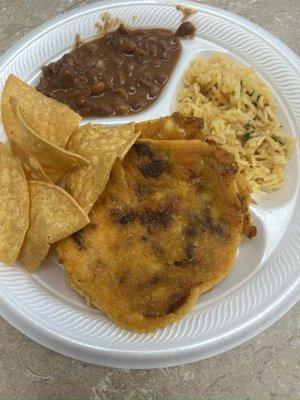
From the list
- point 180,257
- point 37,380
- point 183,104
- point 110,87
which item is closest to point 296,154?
point 183,104

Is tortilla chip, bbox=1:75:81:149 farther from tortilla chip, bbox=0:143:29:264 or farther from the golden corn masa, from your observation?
the golden corn masa

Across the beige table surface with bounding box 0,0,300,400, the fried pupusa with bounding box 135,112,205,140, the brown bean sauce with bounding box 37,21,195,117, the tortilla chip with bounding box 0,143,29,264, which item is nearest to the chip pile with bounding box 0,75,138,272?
the tortilla chip with bounding box 0,143,29,264

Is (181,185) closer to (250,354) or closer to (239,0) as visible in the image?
(250,354)

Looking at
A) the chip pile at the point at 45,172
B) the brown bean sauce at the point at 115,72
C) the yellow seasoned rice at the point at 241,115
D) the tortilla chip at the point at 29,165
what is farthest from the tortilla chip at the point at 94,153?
the yellow seasoned rice at the point at 241,115

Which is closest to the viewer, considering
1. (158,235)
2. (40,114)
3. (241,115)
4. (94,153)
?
(158,235)

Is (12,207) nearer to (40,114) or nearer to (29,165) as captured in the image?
(29,165)

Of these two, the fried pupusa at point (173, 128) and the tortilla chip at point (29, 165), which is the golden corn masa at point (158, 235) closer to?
the fried pupusa at point (173, 128)

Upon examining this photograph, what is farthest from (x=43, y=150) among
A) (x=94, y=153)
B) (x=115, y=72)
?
(x=115, y=72)
